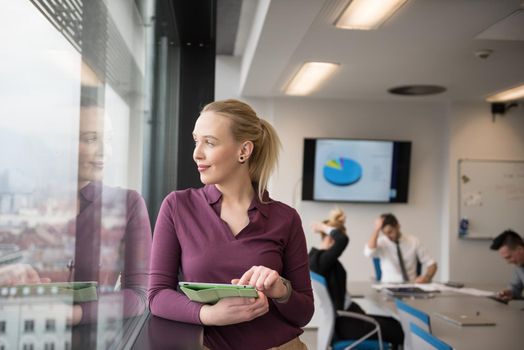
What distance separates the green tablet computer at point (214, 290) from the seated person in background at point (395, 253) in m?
4.22

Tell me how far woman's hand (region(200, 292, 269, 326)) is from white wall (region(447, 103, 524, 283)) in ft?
17.4

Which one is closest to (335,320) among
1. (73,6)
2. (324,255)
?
(324,255)

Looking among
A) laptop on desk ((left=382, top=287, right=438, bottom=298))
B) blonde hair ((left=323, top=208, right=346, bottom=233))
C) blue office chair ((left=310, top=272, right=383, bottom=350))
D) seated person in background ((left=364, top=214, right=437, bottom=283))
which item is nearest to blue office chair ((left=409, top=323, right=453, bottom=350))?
blue office chair ((left=310, top=272, right=383, bottom=350))

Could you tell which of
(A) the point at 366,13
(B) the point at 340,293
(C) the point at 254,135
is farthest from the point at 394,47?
(C) the point at 254,135

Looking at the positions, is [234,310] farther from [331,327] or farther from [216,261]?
[331,327]

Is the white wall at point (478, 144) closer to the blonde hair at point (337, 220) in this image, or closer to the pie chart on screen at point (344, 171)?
the pie chart on screen at point (344, 171)

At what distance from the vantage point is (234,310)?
3.74 ft

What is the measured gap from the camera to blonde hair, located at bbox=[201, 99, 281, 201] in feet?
4.39

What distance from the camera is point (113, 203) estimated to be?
4.58 feet

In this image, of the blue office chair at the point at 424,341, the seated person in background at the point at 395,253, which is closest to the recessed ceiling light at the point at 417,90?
the seated person in background at the point at 395,253

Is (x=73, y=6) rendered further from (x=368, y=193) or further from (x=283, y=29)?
(x=368, y=193)

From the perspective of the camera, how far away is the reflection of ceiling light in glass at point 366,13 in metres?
2.96

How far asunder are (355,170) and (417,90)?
1.13 metres

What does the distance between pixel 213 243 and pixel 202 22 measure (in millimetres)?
1280
